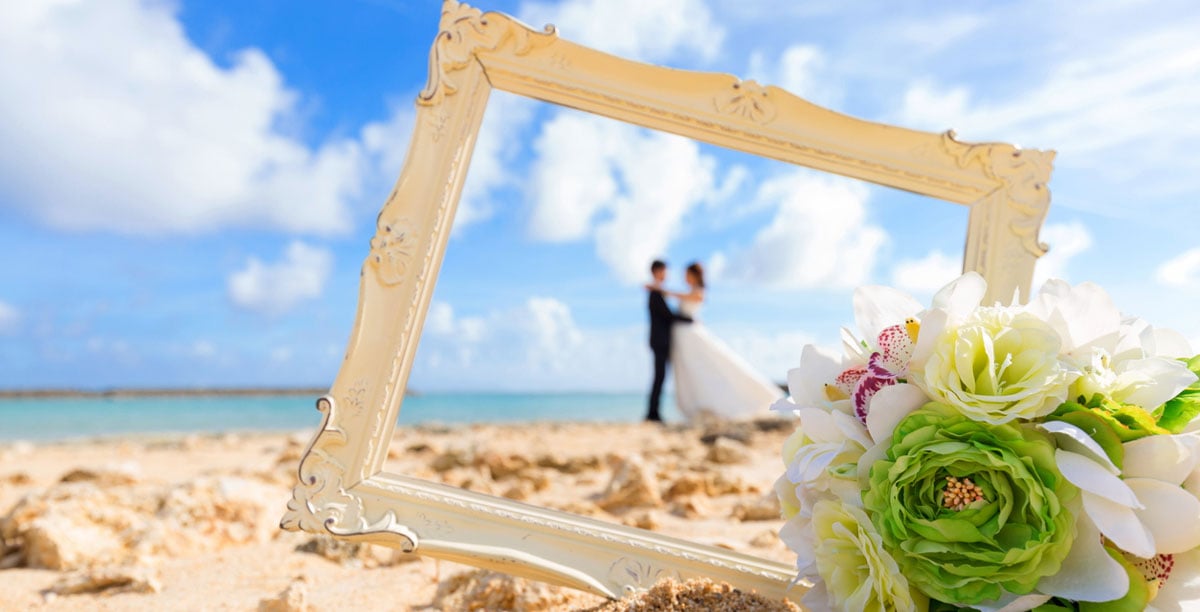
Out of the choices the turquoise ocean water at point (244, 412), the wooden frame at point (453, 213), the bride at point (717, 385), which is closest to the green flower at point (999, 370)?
the wooden frame at point (453, 213)

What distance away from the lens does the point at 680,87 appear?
2111 millimetres

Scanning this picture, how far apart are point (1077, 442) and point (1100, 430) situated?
0.06 m

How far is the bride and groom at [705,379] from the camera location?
679 cm

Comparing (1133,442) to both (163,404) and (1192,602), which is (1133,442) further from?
(163,404)

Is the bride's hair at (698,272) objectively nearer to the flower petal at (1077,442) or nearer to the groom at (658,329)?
the groom at (658,329)

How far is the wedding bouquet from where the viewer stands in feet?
4.14

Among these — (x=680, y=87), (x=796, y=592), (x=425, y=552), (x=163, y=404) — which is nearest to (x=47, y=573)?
(x=425, y=552)

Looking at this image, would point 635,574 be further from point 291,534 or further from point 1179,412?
point 291,534

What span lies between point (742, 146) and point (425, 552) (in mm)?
1426

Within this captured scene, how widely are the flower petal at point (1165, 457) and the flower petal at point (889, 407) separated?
0.38 meters

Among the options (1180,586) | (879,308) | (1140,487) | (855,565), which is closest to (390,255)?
(879,308)

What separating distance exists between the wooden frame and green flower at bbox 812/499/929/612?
23 cm

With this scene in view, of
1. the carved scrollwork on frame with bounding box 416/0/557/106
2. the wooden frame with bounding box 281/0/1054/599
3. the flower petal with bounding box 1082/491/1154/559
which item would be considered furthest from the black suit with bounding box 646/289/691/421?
the flower petal with bounding box 1082/491/1154/559

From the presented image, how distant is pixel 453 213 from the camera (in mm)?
2051
